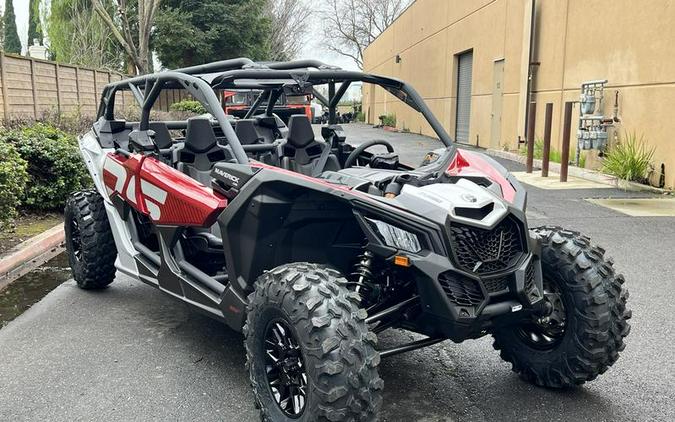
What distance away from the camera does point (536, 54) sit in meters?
15.4

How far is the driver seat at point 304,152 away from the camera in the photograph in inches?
189

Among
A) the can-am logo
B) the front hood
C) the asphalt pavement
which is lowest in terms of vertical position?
the asphalt pavement

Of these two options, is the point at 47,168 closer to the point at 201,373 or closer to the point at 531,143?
the point at 201,373

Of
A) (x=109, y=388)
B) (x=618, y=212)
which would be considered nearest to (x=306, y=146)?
(x=109, y=388)

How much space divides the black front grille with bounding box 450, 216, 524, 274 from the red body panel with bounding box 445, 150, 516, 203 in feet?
1.27

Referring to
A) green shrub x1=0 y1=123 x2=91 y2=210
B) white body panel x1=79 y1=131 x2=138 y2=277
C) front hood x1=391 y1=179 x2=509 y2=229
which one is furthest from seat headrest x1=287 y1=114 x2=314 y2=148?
green shrub x1=0 y1=123 x2=91 y2=210

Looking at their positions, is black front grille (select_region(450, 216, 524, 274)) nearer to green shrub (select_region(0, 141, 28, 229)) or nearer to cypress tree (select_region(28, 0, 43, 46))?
green shrub (select_region(0, 141, 28, 229))

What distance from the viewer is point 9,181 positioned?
21.3ft

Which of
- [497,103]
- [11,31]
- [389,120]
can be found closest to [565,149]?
[497,103]

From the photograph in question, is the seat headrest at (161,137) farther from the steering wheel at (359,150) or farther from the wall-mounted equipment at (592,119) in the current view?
the wall-mounted equipment at (592,119)

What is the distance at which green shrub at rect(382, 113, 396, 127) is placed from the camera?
34.6 metres

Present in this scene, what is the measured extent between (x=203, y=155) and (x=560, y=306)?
257 centimetres

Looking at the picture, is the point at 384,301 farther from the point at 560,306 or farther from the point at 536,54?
the point at 536,54

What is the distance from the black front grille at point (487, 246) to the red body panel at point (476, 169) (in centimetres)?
39
